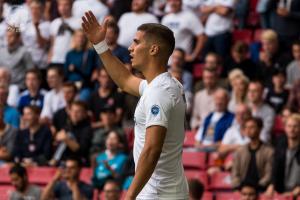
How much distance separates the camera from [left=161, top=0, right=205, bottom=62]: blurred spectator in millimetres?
16016

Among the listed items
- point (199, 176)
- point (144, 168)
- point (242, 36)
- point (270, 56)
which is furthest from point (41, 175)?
point (144, 168)

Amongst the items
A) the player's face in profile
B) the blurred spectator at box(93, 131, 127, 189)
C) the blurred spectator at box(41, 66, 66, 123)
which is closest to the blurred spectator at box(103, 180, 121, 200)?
the blurred spectator at box(93, 131, 127, 189)

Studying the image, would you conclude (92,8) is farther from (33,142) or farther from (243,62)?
(33,142)

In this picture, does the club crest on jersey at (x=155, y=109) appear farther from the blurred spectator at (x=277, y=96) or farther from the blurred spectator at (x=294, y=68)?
the blurred spectator at (x=294, y=68)

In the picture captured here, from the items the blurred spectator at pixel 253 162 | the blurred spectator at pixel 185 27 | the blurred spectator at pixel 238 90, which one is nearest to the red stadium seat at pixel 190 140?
the blurred spectator at pixel 238 90

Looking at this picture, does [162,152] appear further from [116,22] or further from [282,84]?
[116,22]

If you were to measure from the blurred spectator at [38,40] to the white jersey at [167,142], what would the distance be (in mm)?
9091

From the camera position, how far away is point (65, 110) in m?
14.9

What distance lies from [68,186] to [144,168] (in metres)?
6.41

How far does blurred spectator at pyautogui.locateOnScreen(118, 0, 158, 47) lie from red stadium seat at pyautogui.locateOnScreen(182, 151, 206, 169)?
2736mm

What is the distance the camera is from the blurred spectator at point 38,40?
16.4m

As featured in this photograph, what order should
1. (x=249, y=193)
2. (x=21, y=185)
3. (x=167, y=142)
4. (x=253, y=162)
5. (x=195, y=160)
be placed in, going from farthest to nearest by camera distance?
1. (x=195, y=160)
2. (x=21, y=185)
3. (x=253, y=162)
4. (x=249, y=193)
5. (x=167, y=142)

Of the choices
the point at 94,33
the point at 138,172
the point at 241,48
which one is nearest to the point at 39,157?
the point at 241,48

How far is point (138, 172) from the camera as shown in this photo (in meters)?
7.00
